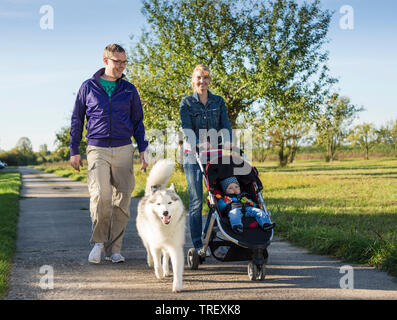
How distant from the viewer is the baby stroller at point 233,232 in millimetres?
4574

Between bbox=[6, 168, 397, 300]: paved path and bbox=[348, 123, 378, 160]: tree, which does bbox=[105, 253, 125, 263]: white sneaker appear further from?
bbox=[348, 123, 378, 160]: tree

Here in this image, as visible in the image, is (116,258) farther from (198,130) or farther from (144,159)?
(198,130)

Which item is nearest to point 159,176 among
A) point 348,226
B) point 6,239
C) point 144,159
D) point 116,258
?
point 144,159

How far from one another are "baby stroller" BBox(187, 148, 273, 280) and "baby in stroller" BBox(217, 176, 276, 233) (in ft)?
0.21

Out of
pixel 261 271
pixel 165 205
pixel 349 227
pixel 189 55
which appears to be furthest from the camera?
pixel 189 55

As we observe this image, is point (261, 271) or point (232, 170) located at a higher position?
point (232, 170)

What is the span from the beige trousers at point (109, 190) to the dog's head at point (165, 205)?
3.25 feet

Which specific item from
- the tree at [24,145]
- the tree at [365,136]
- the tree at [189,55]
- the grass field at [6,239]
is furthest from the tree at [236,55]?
the tree at [24,145]

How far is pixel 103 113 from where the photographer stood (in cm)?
531

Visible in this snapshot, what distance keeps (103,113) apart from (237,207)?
78.3 inches

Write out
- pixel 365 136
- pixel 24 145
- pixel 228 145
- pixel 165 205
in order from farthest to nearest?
pixel 24 145 < pixel 365 136 < pixel 228 145 < pixel 165 205

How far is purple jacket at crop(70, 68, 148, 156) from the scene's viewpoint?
17.5 ft
